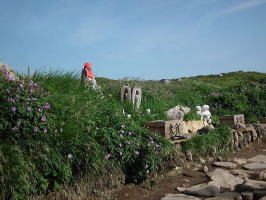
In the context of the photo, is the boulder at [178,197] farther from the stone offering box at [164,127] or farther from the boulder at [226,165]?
the stone offering box at [164,127]

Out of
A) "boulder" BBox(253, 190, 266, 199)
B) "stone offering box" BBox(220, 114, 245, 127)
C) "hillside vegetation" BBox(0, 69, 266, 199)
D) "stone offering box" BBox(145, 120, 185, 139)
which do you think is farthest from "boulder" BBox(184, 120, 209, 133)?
"boulder" BBox(253, 190, 266, 199)

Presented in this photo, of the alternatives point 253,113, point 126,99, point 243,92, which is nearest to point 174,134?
point 126,99

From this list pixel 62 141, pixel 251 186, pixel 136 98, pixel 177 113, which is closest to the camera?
pixel 62 141

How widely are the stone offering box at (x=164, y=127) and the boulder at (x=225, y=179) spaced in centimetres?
137

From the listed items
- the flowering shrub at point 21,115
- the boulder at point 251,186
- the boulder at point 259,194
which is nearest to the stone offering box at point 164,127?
the boulder at point 251,186

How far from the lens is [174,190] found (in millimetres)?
5402

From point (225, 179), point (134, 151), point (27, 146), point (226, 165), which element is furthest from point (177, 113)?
point (27, 146)

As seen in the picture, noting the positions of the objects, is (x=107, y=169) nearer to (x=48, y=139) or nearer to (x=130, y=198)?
(x=130, y=198)

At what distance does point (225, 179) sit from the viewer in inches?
225

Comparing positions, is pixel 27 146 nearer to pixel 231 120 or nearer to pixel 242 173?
pixel 242 173

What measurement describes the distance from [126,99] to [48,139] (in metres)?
4.28

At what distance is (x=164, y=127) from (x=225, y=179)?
69.4 inches

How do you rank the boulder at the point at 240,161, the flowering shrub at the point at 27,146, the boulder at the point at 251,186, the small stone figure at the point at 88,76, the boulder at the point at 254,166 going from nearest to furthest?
the flowering shrub at the point at 27,146
the boulder at the point at 251,186
the boulder at the point at 254,166
the boulder at the point at 240,161
the small stone figure at the point at 88,76

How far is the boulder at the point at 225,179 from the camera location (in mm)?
5506
